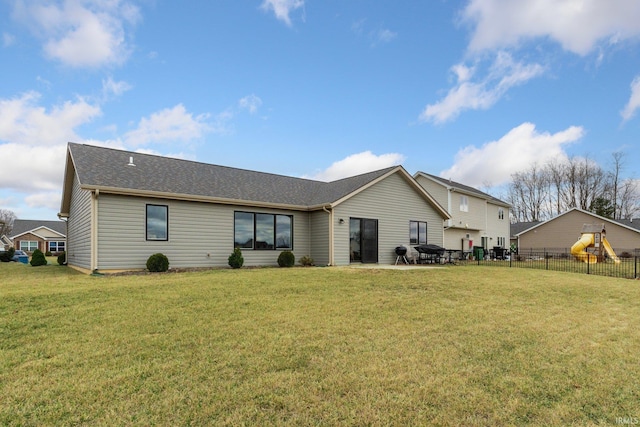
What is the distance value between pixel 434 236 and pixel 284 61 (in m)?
11.6

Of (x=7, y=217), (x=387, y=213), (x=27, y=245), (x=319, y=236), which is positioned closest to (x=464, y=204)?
(x=387, y=213)

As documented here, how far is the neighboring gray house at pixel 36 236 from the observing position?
4719 centimetres

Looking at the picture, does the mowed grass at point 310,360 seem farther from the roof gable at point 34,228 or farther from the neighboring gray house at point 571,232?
the roof gable at point 34,228

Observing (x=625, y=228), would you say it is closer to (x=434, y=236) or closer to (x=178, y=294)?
(x=434, y=236)

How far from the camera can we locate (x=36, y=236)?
48.2 metres

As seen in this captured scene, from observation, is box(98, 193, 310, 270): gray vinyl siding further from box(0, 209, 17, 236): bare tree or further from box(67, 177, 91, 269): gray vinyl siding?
box(0, 209, 17, 236): bare tree

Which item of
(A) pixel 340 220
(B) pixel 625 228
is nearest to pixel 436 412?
(A) pixel 340 220

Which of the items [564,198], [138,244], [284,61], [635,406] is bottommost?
[635,406]

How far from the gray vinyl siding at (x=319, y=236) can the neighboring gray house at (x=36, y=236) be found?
46052 mm

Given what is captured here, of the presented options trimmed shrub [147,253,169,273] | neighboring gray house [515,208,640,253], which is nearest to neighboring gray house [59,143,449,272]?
trimmed shrub [147,253,169,273]

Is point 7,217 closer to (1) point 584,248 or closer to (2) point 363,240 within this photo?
(2) point 363,240

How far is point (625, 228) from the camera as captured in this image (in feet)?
94.7

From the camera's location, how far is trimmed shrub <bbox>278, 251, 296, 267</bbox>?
14055 millimetres

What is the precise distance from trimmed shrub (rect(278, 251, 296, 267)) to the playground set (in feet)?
66.3
